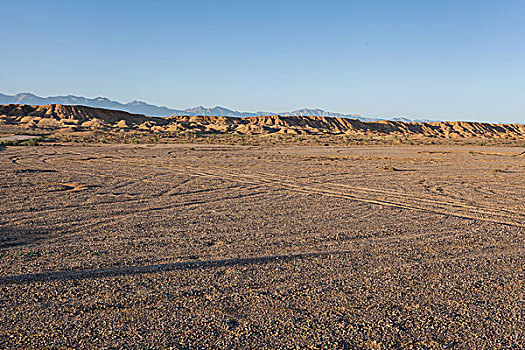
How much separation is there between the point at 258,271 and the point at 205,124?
324 ft

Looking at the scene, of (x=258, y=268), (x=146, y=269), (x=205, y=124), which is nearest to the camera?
→ (x=146, y=269)

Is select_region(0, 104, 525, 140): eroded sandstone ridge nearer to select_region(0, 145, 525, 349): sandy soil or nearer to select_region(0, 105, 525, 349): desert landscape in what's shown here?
select_region(0, 105, 525, 349): desert landscape

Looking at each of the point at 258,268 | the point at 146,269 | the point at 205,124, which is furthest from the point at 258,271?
the point at 205,124

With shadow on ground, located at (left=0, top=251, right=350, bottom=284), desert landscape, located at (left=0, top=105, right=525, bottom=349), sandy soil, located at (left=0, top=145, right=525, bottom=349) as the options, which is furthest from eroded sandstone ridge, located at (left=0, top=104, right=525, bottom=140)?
shadow on ground, located at (left=0, top=251, right=350, bottom=284)

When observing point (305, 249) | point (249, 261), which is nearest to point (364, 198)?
point (305, 249)

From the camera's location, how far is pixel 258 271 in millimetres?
6719

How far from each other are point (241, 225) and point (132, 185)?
7248 mm

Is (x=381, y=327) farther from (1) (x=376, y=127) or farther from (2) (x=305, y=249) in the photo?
(1) (x=376, y=127)

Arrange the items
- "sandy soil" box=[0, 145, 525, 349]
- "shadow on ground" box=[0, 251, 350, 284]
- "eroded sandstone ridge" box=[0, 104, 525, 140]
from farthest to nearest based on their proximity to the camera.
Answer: "eroded sandstone ridge" box=[0, 104, 525, 140]
"shadow on ground" box=[0, 251, 350, 284]
"sandy soil" box=[0, 145, 525, 349]

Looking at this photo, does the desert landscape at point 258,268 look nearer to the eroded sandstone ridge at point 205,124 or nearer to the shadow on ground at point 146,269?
the shadow on ground at point 146,269

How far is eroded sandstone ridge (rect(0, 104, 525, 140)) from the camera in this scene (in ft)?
279

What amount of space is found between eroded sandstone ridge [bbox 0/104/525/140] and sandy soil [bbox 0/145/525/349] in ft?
235

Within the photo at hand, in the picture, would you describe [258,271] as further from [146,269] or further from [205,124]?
[205,124]

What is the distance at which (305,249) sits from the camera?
25.9ft
